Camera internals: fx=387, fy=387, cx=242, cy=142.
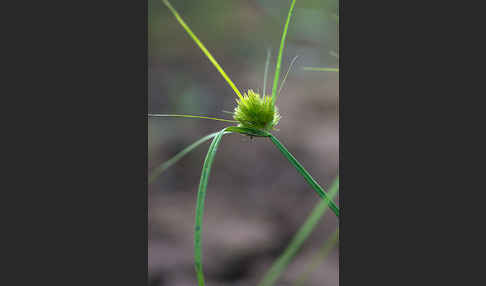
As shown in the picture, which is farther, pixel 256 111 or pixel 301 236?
pixel 256 111

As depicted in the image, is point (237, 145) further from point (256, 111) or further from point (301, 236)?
point (301, 236)

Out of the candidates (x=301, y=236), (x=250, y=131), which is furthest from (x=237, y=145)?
(x=301, y=236)

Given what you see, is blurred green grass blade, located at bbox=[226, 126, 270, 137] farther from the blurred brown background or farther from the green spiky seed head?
the blurred brown background

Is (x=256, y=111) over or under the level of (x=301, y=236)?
over

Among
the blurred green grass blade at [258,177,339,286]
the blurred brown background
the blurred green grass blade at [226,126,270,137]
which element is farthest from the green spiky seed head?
the blurred brown background

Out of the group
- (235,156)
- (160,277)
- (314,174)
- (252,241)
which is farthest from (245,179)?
(160,277)

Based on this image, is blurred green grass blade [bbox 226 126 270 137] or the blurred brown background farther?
the blurred brown background

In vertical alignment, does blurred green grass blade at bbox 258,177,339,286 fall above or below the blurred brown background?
below
